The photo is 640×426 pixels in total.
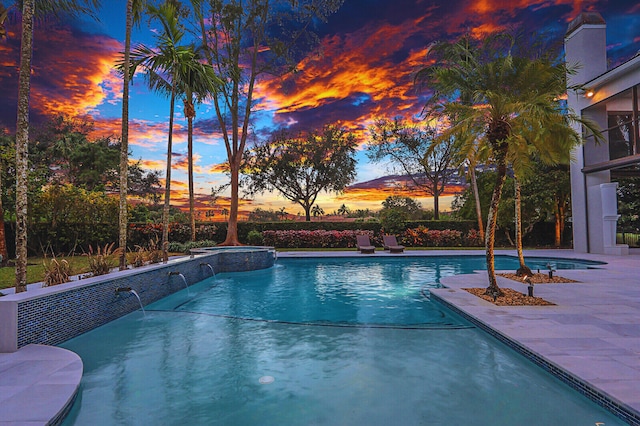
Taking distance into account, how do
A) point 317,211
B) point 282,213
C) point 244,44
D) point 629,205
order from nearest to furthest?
1. point 629,205
2. point 244,44
3. point 317,211
4. point 282,213

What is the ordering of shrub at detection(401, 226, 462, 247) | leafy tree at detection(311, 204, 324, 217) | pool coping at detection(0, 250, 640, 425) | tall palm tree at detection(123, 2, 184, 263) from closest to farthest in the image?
1. pool coping at detection(0, 250, 640, 425)
2. tall palm tree at detection(123, 2, 184, 263)
3. shrub at detection(401, 226, 462, 247)
4. leafy tree at detection(311, 204, 324, 217)

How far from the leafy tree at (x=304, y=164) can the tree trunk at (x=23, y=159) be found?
73.8ft

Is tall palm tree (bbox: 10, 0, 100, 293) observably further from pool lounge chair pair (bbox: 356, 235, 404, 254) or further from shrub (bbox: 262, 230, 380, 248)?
shrub (bbox: 262, 230, 380, 248)

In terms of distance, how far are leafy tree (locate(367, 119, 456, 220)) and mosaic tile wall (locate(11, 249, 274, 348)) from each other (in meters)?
20.1

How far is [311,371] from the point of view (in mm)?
4516

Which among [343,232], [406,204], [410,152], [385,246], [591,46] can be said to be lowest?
[385,246]

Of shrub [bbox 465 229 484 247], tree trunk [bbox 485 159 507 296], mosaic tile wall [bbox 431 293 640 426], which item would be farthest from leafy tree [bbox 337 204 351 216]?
mosaic tile wall [bbox 431 293 640 426]

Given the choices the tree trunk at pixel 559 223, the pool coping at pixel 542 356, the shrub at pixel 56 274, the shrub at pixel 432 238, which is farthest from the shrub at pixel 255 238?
the tree trunk at pixel 559 223

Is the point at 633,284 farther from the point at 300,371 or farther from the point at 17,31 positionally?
the point at 17,31

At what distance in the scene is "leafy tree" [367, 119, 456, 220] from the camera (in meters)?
27.1

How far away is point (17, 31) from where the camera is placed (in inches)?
861

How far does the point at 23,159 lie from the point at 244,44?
1781 centimetres

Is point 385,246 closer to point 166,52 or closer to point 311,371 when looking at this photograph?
point 166,52

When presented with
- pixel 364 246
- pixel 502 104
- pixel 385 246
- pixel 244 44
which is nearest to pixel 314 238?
pixel 364 246
